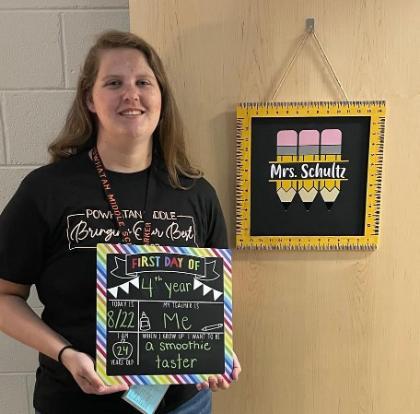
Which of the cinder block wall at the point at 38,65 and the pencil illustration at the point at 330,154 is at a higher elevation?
the cinder block wall at the point at 38,65

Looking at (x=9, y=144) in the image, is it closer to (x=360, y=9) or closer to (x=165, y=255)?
(x=165, y=255)

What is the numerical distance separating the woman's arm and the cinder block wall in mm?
513

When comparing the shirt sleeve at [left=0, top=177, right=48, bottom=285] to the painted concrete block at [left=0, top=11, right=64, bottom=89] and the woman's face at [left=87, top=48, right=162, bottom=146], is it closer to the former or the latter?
the woman's face at [left=87, top=48, right=162, bottom=146]

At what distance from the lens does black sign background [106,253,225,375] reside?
0.98 m

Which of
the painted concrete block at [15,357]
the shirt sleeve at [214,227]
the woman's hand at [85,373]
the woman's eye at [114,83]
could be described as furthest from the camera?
the painted concrete block at [15,357]

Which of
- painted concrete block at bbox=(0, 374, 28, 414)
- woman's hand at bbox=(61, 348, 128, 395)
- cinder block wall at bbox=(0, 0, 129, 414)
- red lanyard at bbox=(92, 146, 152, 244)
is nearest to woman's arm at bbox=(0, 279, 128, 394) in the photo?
woman's hand at bbox=(61, 348, 128, 395)

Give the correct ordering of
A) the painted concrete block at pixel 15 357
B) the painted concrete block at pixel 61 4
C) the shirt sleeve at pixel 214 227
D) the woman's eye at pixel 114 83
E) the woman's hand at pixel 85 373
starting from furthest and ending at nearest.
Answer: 1. the painted concrete block at pixel 15 357
2. the painted concrete block at pixel 61 4
3. the shirt sleeve at pixel 214 227
4. the woman's eye at pixel 114 83
5. the woman's hand at pixel 85 373

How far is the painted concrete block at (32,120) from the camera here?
1.41 metres

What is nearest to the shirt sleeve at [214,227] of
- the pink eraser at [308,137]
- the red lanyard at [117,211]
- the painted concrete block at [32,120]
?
the red lanyard at [117,211]

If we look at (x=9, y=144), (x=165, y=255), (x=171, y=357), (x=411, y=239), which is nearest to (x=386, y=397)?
(x=411, y=239)

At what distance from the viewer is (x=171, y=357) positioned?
3.28ft

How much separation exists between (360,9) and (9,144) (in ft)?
3.65

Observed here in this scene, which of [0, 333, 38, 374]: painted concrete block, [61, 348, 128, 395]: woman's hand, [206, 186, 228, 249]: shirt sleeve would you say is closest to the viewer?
[61, 348, 128, 395]: woman's hand

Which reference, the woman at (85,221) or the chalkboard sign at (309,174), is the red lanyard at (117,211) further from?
the chalkboard sign at (309,174)
